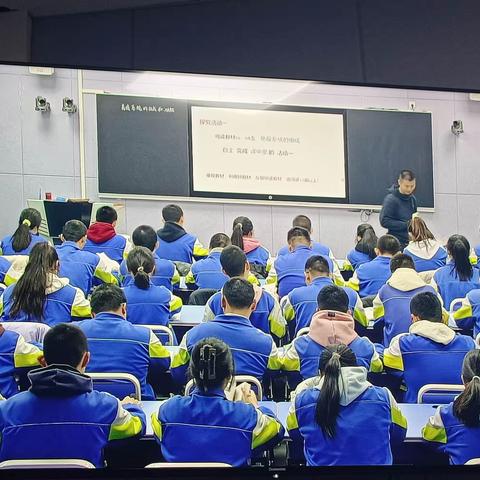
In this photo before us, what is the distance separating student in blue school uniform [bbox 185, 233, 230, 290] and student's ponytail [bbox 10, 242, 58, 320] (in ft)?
2.29

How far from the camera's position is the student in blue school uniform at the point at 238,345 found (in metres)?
3.07

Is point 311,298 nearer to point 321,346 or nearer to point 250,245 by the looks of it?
point 250,245

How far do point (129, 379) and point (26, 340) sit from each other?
0.44m

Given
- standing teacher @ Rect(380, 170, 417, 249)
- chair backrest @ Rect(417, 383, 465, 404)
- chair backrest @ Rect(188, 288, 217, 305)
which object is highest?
standing teacher @ Rect(380, 170, 417, 249)

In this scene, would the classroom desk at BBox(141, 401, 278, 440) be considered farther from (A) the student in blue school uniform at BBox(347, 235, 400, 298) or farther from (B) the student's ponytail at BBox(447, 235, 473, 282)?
(B) the student's ponytail at BBox(447, 235, 473, 282)

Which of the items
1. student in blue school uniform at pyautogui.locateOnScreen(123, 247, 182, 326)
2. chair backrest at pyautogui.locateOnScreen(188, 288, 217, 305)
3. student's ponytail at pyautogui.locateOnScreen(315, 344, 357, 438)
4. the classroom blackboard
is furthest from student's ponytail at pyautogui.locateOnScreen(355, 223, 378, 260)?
student's ponytail at pyautogui.locateOnScreen(315, 344, 357, 438)

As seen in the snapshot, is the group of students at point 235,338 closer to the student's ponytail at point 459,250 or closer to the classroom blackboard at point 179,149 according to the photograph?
the student's ponytail at point 459,250

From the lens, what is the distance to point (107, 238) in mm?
3494

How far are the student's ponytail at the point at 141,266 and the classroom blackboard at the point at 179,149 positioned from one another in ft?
0.86

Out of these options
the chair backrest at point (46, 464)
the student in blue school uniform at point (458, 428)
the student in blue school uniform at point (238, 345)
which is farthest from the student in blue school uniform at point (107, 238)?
the student in blue school uniform at point (458, 428)

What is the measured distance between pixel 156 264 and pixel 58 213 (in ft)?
1.78

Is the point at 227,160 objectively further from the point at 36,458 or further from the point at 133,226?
the point at 36,458

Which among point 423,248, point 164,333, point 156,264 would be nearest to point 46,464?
point 164,333

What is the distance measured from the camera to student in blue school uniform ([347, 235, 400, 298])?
365 cm
